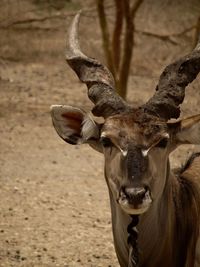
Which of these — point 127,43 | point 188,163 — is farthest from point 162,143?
point 127,43

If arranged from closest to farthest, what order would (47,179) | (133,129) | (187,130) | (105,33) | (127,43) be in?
(133,129) → (187,130) → (47,179) → (127,43) → (105,33)

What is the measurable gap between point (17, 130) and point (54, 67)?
4886 millimetres

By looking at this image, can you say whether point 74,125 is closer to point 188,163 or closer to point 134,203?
point 134,203

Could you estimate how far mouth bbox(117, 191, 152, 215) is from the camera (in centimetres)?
402

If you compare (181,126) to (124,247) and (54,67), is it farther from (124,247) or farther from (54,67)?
(54,67)

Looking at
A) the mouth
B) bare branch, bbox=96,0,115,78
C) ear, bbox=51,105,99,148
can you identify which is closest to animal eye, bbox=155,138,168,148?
the mouth

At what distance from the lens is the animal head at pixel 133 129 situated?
412cm

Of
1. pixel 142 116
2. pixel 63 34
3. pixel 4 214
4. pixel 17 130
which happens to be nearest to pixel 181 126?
pixel 142 116

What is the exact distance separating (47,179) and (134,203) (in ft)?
15.7

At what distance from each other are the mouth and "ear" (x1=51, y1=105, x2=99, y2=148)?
24.1 inches

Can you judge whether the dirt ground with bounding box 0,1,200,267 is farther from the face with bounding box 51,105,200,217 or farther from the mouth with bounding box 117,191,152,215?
the mouth with bounding box 117,191,152,215

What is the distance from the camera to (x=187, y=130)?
4516 millimetres

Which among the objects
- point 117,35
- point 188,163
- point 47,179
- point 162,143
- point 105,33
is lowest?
point 117,35

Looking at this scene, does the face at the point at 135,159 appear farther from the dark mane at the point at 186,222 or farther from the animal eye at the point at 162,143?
the dark mane at the point at 186,222
